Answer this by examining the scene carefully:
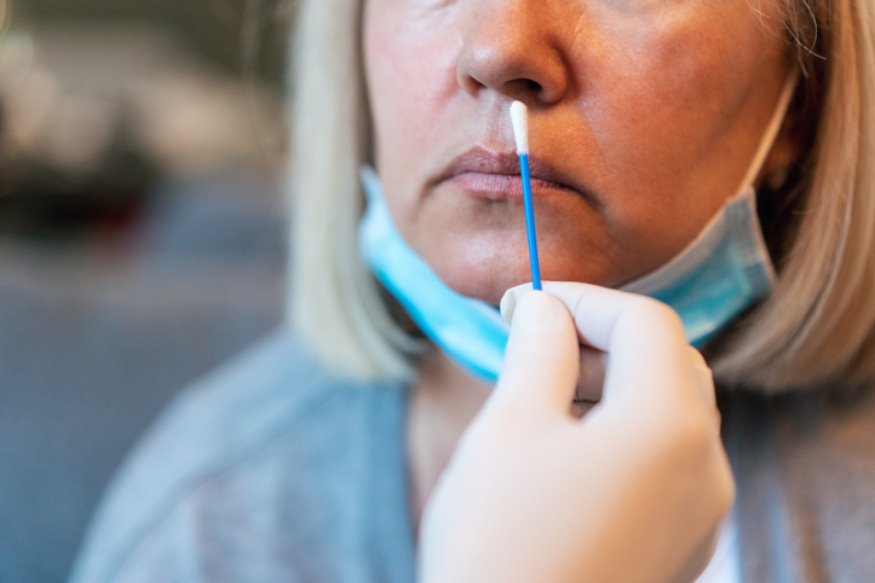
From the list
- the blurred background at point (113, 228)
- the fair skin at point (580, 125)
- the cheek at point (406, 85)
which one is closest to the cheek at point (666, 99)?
the fair skin at point (580, 125)

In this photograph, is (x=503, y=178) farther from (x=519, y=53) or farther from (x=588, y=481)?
(x=588, y=481)

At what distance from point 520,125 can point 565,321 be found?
17cm

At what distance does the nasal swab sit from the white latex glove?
10cm

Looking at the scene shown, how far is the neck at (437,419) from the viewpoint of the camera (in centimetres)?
89

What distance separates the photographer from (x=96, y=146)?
128 inches

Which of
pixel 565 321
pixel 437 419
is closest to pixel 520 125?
pixel 565 321

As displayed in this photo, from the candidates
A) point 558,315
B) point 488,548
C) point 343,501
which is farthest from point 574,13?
point 343,501

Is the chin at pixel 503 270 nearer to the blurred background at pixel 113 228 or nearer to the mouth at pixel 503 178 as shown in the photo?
the mouth at pixel 503 178

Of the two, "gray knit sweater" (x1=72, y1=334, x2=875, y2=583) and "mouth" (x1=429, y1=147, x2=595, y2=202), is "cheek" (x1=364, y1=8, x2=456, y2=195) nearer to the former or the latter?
"mouth" (x1=429, y1=147, x2=595, y2=202)

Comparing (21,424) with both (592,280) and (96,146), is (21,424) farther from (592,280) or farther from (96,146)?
(96,146)

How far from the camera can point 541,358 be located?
18.8 inches

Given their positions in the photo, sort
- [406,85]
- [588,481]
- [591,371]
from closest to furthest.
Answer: [588,481] → [591,371] → [406,85]

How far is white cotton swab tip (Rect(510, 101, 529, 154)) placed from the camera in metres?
0.59

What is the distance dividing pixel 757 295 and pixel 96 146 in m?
2.91
